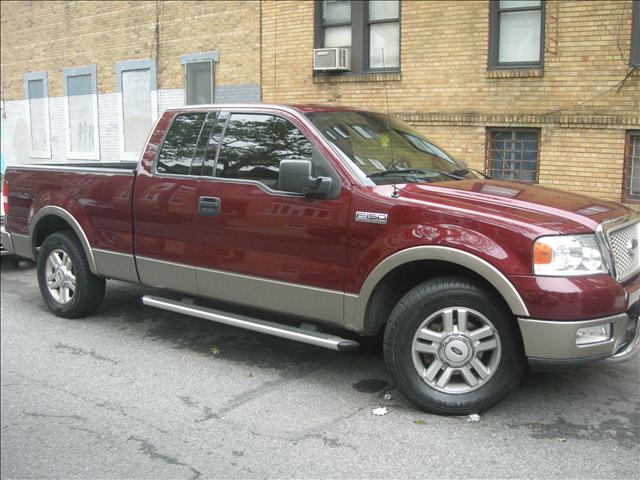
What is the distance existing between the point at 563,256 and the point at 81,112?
14.5 metres

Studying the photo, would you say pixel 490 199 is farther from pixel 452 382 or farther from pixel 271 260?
pixel 271 260

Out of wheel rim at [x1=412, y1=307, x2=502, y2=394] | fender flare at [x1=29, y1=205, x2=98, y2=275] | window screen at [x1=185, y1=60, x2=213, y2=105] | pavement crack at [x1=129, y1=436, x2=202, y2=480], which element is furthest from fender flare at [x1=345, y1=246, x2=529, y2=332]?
window screen at [x1=185, y1=60, x2=213, y2=105]

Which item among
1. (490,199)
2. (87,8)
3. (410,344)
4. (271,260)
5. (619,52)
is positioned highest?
(87,8)

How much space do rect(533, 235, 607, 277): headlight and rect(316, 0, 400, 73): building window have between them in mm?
7307

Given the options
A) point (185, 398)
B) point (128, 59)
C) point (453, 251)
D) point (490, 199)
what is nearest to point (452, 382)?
point (453, 251)

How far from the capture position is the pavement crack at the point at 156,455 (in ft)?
11.8

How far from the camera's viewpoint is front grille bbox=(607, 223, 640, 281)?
3995 mm

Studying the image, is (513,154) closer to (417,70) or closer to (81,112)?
(417,70)

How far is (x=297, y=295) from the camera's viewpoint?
4676 mm

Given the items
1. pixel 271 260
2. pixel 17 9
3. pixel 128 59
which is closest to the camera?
pixel 271 260

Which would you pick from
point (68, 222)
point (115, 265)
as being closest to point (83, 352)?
point (115, 265)

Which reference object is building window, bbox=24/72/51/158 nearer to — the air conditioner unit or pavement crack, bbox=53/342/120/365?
the air conditioner unit

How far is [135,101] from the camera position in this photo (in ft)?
48.2

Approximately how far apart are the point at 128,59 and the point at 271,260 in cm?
1128
